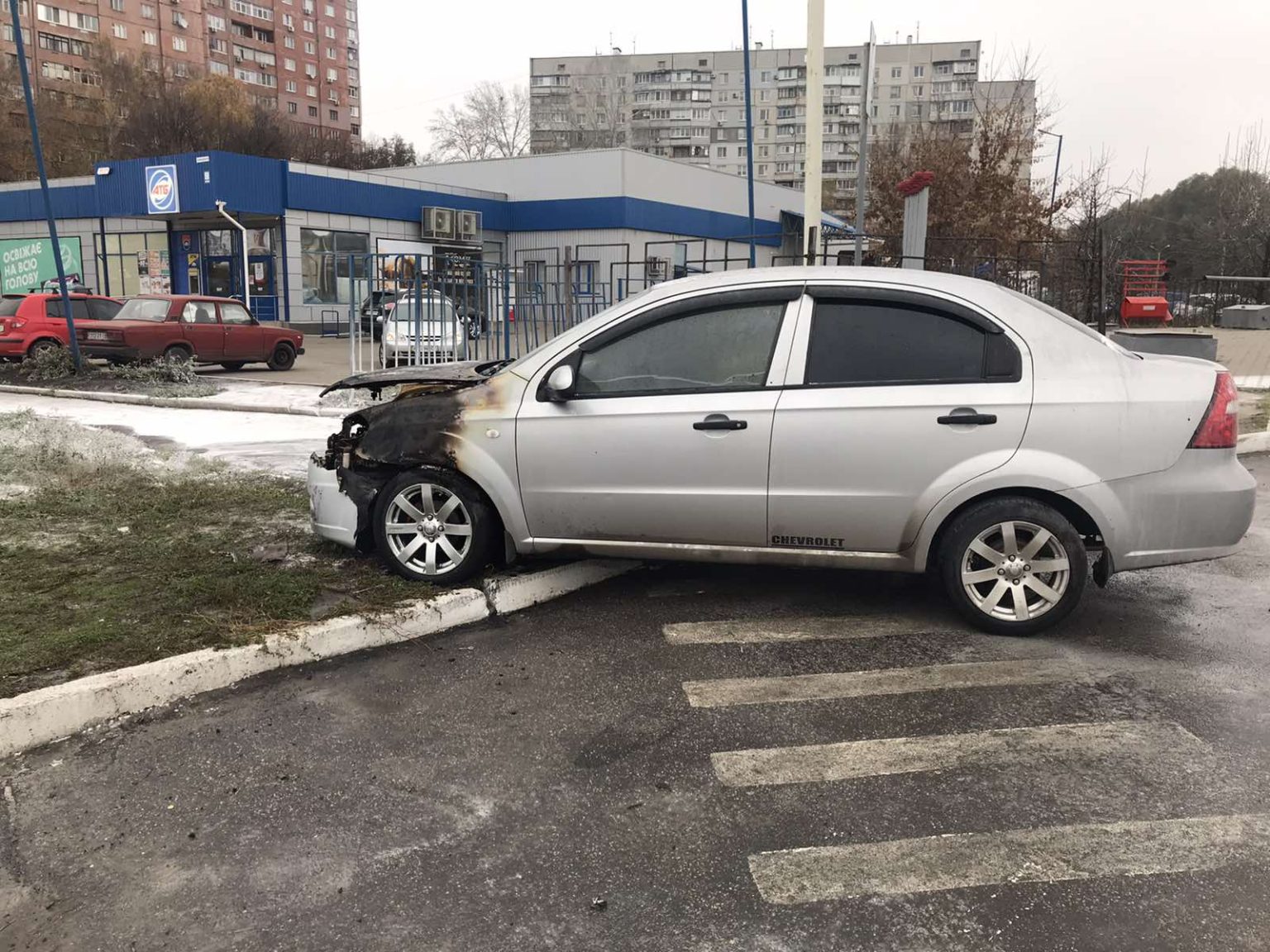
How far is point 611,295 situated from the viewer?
15.2 meters

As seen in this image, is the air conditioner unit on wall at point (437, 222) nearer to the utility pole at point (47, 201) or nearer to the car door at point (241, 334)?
the car door at point (241, 334)

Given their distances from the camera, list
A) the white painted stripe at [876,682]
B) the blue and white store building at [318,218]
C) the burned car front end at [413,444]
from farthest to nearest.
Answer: the blue and white store building at [318,218] < the burned car front end at [413,444] < the white painted stripe at [876,682]

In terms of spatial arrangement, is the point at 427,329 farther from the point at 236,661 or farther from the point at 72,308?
the point at 236,661

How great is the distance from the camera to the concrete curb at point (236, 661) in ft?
12.3

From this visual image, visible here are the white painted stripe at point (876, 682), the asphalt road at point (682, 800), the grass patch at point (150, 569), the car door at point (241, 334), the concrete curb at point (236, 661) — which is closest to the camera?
the asphalt road at point (682, 800)

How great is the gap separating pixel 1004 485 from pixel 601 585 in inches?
93.3

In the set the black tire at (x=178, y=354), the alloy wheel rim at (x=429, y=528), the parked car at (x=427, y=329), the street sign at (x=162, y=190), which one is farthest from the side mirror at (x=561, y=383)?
the street sign at (x=162, y=190)

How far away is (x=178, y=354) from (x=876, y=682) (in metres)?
18.4

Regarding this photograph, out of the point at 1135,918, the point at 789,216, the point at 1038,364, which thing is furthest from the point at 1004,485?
the point at 789,216

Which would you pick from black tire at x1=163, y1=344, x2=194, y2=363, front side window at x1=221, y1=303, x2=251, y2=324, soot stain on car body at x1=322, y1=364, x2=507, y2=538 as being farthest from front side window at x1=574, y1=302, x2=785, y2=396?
front side window at x1=221, y1=303, x2=251, y2=324

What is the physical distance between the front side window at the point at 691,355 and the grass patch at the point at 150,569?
154 centimetres

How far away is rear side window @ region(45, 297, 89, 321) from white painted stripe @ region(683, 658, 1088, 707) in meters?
18.8

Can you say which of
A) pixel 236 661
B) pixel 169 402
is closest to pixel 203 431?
pixel 169 402

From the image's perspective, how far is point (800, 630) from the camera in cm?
497
